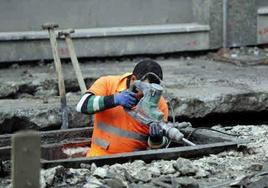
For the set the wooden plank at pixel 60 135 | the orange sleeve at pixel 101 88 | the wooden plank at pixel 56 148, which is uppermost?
the orange sleeve at pixel 101 88

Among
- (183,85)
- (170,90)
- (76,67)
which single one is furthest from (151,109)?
(183,85)

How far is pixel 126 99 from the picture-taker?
203 inches

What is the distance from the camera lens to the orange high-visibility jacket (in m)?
5.53

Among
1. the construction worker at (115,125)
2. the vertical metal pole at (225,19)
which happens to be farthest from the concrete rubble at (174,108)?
the construction worker at (115,125)

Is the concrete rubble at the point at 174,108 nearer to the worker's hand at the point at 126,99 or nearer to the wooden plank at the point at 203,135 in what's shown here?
the wooden plank at the point at 203,135

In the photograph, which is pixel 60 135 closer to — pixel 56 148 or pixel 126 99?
pixel 56 148

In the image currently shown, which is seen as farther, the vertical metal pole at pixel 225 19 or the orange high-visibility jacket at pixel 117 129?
the vertical metal pole at pixel 225 19

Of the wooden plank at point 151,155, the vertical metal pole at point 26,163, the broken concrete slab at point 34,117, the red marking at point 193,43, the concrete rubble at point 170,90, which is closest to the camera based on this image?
the vertical metal pole at point 26,163

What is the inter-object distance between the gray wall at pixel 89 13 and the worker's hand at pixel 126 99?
4648 millimetres

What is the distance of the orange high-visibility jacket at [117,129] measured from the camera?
5.53 metres

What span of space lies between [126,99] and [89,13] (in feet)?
16.0

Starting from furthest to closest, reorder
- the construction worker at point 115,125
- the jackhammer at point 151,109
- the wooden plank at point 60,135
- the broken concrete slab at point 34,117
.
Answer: the broken concrete slab at point 34,117 → the wooden plank at point 60,135 → the construction worker at point 115,125 → the jackhammer at point 151,109

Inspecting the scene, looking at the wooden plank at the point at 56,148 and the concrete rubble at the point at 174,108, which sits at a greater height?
the concrete rubble at the point at 174,108

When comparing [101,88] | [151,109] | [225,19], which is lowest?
[151,109]
